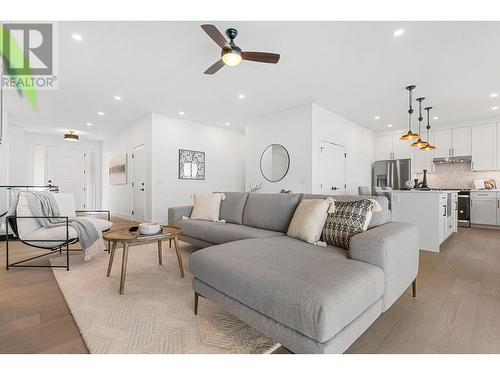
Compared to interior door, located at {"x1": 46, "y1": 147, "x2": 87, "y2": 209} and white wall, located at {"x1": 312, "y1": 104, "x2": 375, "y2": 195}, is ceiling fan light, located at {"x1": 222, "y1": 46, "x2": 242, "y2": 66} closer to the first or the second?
white wall, located at {"x1": 312, "y1": 104, "x2": 375, "y2": 195}

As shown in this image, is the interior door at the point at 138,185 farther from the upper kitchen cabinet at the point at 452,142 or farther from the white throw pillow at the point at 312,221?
the upper kitchen cabinet at the point at 452,142

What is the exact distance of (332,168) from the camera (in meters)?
5.17

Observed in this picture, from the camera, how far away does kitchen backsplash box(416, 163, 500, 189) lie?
5.51 m

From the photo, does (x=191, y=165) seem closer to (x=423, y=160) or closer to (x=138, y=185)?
(x=138, y=185)

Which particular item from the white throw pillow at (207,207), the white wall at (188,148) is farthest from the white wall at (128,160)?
the white throw pillow at (207,207)

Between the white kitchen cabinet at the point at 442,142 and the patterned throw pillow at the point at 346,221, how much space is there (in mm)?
5718

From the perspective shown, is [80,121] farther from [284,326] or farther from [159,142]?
[284,326]

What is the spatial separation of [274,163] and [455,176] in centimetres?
475

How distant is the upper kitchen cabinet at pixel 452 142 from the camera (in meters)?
5.57

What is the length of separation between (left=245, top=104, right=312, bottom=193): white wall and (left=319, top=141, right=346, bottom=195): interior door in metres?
0.40

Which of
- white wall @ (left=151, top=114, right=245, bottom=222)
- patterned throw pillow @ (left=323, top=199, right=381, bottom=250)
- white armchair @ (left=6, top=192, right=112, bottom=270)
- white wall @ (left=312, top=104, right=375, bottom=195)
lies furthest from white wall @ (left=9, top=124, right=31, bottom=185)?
patterned throw pillow @ (left=323, top=199, right=381, bottom=250)
